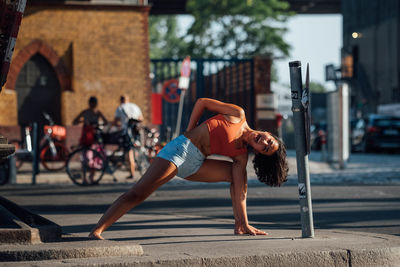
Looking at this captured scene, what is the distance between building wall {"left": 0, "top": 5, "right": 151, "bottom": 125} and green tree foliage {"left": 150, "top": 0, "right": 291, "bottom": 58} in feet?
93.2

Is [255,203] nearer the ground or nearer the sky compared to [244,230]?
nearer the ground

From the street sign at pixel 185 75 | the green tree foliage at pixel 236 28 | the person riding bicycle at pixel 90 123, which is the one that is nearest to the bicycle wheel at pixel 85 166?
the person riding bicycle at pixel 90 123

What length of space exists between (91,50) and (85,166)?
802 cm

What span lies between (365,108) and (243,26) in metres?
14.7

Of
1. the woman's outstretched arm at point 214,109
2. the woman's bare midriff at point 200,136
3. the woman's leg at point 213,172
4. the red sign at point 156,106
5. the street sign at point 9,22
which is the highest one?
the street sign at point 9,22

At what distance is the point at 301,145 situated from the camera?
7277 millimetres

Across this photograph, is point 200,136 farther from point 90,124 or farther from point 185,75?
point 185,75

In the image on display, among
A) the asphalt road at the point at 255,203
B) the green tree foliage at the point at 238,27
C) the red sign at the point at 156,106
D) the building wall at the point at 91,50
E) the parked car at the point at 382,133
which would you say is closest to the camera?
the asphalt road at the point at 255,203

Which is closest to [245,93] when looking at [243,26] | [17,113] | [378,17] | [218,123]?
[17,113]

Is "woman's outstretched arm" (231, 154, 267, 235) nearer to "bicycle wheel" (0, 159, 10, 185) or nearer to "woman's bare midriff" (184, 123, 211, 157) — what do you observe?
"woman's bare midriff" (184, 123, 211, 157)

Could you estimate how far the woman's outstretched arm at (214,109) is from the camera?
23.3 ft

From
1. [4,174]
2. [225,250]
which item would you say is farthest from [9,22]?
[4,174]

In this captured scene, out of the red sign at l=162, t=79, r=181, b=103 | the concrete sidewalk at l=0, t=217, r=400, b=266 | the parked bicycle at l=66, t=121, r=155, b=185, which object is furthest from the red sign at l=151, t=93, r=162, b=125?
the concrete sidewalk at l=0, t=217, r=400, b=266

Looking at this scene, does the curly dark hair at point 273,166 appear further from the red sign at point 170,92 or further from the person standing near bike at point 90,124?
the red sign at point 170,92
